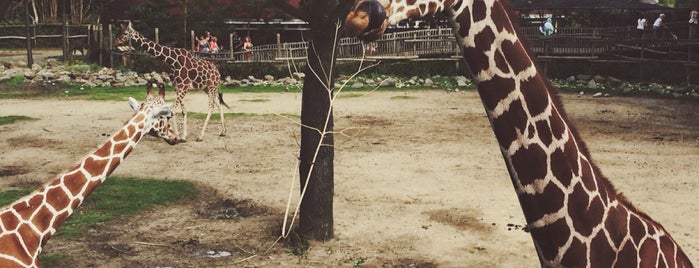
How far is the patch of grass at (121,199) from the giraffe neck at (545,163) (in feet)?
19.8

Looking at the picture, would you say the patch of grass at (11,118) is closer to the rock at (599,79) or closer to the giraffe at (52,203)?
the giraffe at (52,203)

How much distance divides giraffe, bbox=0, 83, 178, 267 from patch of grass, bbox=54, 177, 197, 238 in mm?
2694

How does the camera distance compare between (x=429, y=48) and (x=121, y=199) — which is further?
(x=429, y=48)

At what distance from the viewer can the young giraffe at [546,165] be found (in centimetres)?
314

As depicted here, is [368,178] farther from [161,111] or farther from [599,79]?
[599,79]

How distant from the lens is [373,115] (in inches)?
651

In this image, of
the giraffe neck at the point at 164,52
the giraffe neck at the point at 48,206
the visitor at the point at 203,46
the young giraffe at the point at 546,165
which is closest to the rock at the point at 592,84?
the visitor at the point at 203,46

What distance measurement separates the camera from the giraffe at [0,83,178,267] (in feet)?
16.0

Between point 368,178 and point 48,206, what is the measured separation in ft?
19.8

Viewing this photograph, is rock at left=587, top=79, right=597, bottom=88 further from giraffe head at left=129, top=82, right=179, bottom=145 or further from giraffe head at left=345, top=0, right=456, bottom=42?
giraffe head at left=345, top=0, right=456, bottom=42

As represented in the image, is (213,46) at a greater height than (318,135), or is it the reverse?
(213,46)

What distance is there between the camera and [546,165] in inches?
133

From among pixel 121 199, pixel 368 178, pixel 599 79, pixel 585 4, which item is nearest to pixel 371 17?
pixel 121 199

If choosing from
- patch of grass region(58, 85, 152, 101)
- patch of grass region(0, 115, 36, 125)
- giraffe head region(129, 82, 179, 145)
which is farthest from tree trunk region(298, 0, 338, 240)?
patch of grass region(58, 85, 152, 101)
